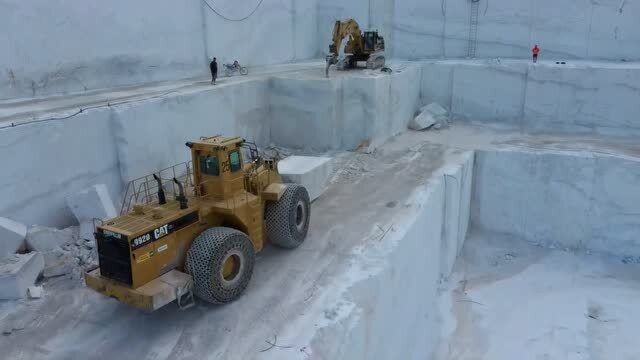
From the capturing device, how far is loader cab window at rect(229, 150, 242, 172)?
7492 mm

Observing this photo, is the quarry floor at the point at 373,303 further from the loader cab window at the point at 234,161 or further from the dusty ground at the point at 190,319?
the loader cab window at the point at 234,161

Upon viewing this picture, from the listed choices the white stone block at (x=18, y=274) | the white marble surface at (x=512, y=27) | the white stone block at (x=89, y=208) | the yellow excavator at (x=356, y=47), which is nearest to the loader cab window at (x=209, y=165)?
the white stone block at (x=89, y=208)

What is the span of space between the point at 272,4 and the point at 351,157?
9.76m

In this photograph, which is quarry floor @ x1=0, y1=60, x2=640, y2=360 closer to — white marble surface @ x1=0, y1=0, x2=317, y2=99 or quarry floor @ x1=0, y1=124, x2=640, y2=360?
quarry floor @ x1=0, y1=124, x2=640, y2=360

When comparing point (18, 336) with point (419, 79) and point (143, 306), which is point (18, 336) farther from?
point (419, 79)

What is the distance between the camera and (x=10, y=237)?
814 centimetres

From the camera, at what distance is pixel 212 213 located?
7383mm

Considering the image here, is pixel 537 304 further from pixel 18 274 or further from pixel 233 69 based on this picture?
pixel 233 69

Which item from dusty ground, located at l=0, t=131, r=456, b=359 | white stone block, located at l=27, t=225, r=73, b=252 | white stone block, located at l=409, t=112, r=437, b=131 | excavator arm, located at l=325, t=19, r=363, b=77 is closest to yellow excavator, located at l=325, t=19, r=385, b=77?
excavator arm, located at l=325, t=19, r=363, b=77

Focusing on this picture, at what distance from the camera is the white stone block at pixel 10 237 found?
8.07 m

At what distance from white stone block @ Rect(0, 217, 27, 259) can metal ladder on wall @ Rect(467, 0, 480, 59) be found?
18920 millimetres

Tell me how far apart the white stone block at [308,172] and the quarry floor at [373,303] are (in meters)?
0.32

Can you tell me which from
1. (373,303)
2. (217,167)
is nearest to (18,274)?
(217,167)

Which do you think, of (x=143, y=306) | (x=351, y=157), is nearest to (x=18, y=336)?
(x=143, y=306)
